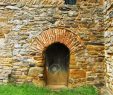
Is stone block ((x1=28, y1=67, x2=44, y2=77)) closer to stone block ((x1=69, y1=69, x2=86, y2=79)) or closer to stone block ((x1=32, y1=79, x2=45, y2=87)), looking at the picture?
stone block ((x1=32, y1=79, x2=45, y2=87))

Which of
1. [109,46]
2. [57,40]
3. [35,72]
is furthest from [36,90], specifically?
[109,46]

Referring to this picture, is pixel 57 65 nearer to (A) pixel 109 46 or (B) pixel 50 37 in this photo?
(B) pixel 50 37

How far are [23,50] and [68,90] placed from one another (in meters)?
1.60

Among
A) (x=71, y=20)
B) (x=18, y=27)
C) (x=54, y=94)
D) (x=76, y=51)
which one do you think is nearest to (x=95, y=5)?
(x=71, y=20)

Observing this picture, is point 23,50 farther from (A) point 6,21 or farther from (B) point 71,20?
(B) point 71,20

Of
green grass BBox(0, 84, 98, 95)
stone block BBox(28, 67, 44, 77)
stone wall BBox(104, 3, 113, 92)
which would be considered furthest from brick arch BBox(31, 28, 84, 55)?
green grass BBox(0, 84, 98, 95)

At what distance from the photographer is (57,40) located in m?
7.08

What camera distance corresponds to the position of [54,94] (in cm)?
651

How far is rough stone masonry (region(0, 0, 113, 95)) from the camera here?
7.07 metres

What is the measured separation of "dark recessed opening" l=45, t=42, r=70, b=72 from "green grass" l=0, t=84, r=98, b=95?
0.85m

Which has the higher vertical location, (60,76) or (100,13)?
(100,13)

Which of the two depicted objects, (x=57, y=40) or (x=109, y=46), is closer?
(x=109, y=46)

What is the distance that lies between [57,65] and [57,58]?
7.8 inches

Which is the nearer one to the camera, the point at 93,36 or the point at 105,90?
the point at 105,90
